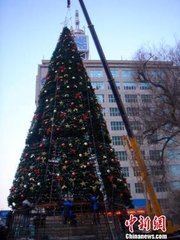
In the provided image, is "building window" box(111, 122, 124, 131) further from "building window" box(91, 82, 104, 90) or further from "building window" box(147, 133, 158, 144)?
"building window" box(147, 133, 158, 144)

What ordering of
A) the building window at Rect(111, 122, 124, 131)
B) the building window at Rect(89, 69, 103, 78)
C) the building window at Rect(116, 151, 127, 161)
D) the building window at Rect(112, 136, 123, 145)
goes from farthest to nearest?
the building window at Rect(89, 69, 103, 78), the building window at Rect(111, 122, 124, 131), the building window at Rect(112, 136, 123, 145), the building window at Rect(116, 151, 127, 161)

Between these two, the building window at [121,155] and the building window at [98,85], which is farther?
the building window at [98,85]

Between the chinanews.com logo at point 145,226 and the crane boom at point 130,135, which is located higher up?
the crane boom at point 130,135

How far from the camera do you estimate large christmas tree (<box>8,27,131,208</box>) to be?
9188 millimetres

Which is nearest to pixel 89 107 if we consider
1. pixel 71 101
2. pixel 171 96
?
pixel 71 101

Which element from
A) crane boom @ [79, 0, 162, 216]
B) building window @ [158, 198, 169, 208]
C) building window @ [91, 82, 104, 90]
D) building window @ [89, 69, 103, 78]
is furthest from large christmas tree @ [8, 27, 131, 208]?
building window @ [89, 69, 103, 78]

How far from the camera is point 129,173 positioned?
132ft

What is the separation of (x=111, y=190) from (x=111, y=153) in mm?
1562

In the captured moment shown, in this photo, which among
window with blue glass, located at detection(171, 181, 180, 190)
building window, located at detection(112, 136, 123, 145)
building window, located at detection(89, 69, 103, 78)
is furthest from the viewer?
building window, located at detection(89, 69, 103, 78)

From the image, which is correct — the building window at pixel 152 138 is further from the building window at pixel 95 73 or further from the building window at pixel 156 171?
the building window at pixel 95 73

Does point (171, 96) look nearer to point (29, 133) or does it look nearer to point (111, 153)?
point (111, 153)

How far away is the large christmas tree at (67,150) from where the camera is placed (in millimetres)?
9188

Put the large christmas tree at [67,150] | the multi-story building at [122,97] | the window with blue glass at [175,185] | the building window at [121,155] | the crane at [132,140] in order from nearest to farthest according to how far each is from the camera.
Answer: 1. the large christmas tree at [67,150]
2. the crane at [132,140]
3. the window with blue glass at [175,185]
4. the multi-story building at [122,97]
5. the building window at [121,155]

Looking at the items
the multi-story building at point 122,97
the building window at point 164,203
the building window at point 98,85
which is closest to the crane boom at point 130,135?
the multi-story building at point 122,97
